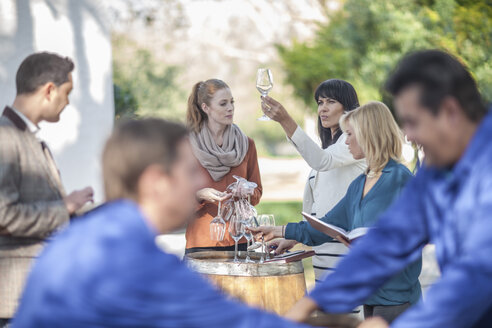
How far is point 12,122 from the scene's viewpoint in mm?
2674

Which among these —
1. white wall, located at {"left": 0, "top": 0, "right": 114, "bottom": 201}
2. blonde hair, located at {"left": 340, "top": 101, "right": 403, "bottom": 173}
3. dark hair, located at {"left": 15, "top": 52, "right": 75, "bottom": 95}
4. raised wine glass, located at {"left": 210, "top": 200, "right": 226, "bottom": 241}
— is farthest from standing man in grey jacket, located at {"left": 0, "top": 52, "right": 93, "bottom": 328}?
white wall, located at {"left": 0, "top": 0, "right": 114, "bottom": 201}

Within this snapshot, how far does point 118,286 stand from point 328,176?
2.85 meters

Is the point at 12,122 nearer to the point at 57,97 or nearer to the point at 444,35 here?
the point at 57,97

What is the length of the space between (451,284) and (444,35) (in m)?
Result: 12.2

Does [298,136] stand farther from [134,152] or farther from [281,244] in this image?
[134,152]

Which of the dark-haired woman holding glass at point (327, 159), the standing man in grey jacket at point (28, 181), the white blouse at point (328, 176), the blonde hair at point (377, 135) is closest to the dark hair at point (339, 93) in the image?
the dark-haired woman holding glass at point (327, 159)

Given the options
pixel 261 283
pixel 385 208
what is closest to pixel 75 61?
pixel 261 283

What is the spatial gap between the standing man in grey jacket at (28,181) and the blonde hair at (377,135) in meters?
1.32

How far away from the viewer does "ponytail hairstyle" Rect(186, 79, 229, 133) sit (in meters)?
4.35

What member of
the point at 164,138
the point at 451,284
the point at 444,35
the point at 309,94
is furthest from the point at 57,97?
the point at 309,94

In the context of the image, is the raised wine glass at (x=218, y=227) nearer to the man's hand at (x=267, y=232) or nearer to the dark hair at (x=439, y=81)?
the man's hand at (x=267, y=232)

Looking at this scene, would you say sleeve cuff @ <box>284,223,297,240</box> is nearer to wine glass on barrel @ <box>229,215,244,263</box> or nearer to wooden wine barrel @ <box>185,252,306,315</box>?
wooden wine barrel @ <box>185,252,306,315</box>

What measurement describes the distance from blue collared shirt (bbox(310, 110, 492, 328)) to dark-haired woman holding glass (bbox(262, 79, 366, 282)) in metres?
1.72

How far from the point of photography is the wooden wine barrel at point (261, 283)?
3.23 metres
